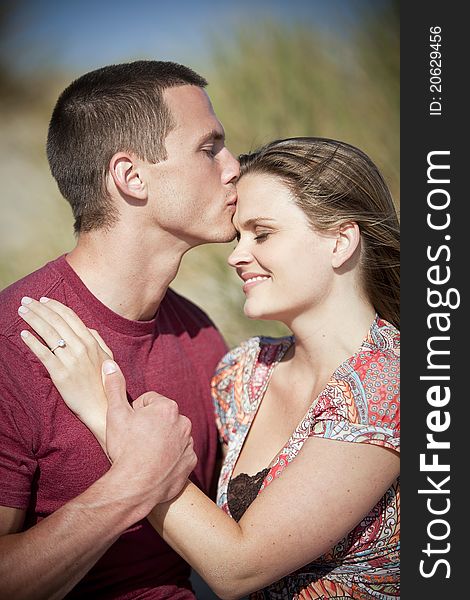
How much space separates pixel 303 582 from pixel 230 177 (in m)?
1.16

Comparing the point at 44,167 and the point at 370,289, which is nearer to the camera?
the point at 370,289

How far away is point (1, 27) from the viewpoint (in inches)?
179

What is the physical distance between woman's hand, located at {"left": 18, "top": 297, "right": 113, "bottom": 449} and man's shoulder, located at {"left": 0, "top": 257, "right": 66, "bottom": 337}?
0.12 feet

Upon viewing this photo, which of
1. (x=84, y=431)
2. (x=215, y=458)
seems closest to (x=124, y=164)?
(x=84, y=431)

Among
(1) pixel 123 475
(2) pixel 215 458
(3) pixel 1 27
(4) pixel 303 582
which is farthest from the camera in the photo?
(3) pixel 1 27

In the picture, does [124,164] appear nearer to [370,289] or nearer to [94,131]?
[94,131]

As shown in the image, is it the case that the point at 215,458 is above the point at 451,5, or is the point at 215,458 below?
below

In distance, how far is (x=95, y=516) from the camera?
1994 millimetres

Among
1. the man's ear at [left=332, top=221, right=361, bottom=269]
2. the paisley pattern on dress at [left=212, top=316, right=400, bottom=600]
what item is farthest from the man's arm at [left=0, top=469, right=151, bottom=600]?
the man's ear at [left=332, top=221, right=361, bottom=269]

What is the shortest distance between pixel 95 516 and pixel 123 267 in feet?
2.49

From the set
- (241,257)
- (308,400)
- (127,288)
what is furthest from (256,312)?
(127,288)

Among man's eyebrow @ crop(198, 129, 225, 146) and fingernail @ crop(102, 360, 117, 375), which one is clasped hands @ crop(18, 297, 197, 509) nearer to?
fingernail @ crop(102, 360, 117, 375)

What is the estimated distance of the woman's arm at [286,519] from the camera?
199 cm

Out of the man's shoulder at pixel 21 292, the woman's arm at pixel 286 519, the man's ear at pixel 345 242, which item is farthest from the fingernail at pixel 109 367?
the man's ear at pixel 345 242
